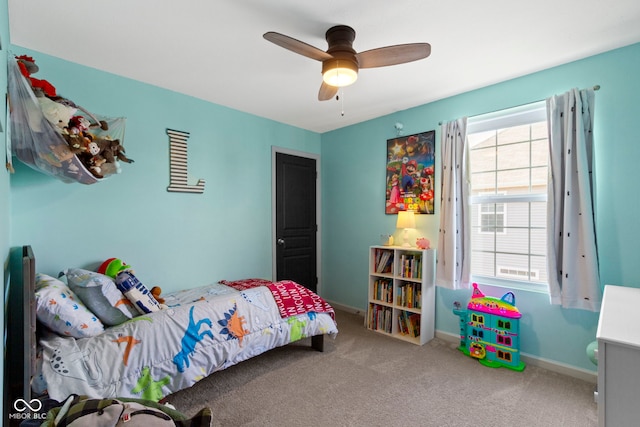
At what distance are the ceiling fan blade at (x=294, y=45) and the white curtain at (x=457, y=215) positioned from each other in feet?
5.53

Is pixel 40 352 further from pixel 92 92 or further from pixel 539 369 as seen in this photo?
pixel 539 369

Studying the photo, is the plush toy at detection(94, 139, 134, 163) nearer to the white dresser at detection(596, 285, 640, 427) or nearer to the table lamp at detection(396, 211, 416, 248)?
the table lamp at detection(396, 211, 416, 248)

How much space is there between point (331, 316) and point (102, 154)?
2257mm

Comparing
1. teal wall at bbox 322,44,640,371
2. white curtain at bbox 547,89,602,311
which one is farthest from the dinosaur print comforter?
white curtain at bbox 547,89,602,311

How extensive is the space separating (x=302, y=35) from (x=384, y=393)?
2.58m

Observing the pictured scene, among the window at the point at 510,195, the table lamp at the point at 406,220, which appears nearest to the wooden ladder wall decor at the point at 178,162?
the table lamp at the point at 406,220

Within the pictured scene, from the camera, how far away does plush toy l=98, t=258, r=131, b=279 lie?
2.34 m

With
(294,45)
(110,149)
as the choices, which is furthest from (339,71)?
(110,149)

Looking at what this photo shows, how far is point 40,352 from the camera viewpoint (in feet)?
5.08

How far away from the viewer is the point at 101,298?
6.10 ft

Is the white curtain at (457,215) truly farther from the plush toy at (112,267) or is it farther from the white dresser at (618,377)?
the plush toy at (112,267)

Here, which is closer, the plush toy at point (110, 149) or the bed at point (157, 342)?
the bed at point (157, 342)

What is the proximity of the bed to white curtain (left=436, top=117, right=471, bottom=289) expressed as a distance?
1435 mm

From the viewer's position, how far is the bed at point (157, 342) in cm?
150
